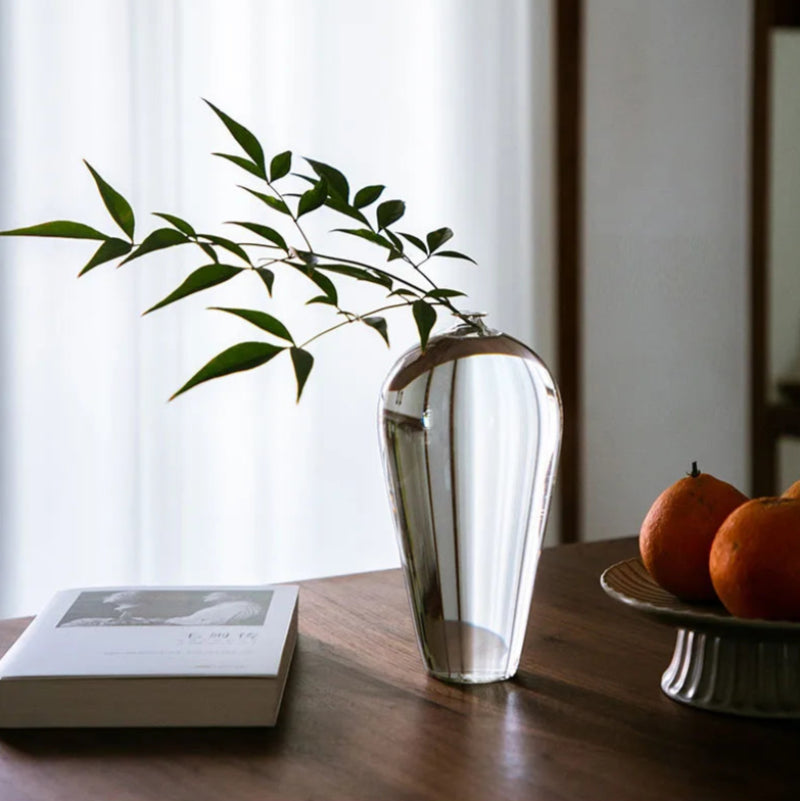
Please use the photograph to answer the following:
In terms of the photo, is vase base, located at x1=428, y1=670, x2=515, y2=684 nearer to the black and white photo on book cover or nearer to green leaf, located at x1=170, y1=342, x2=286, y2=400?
the black and white photo on book cover

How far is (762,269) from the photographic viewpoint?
3.20m

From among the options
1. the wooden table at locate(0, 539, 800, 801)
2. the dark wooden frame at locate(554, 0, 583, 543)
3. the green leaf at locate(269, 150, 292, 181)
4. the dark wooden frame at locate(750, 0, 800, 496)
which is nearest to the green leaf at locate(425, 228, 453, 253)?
the green leaf at locate(269, 150, 292, 181)

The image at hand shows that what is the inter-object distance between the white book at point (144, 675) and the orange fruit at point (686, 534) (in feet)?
0.92

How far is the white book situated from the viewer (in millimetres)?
814

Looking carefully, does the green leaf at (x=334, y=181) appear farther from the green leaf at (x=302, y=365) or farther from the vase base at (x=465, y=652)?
the vase base at (x=465, y=652)

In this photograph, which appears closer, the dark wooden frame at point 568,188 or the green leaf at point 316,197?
the green leaf at point 316,197

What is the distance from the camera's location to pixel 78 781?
73 cm

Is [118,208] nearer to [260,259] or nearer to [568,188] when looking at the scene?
[260,259]

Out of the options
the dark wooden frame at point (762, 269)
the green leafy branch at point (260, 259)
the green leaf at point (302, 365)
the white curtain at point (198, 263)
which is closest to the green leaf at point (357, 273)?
the green leafy branch at point (260, 259)

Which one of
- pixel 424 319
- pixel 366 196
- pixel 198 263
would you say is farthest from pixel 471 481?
pixel 198 263

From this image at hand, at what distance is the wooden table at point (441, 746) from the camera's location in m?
0.72

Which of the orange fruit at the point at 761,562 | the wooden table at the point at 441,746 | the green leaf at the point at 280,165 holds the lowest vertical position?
the wooden table at the point at 441,746

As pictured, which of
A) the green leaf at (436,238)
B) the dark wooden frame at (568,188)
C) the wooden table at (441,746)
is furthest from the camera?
the dark wooden frame at (568,188)

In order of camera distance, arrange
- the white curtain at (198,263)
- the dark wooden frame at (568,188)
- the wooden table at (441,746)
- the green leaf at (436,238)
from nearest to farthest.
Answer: the wooden table at (441,746) → the green leaf at (436,238) → the white curtain at (198,263) → the dark wooden frame at (568,188)
